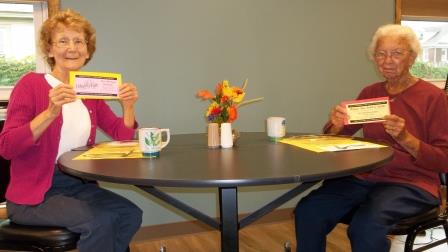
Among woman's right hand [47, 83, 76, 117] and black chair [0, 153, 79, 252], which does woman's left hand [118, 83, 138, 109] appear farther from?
black chair [0, 153, 79, 252]

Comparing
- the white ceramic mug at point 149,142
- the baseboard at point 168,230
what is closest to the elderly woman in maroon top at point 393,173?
the white ceramic mug at point 149,142

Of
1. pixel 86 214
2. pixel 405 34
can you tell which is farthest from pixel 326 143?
pixel 86 214

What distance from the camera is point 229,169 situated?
3.55 feet

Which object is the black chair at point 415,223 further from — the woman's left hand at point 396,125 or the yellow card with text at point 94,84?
the yellow card with text at point 94,84

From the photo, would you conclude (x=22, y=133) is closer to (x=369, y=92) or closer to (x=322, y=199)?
(x=322, y=199)

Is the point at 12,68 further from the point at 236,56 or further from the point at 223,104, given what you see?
the point at 223,104

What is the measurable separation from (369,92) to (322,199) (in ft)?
2.02

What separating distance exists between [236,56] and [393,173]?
1402 mm

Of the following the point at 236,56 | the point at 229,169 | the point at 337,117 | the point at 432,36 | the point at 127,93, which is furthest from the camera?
the point at 432,36

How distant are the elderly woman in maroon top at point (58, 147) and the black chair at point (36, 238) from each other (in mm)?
23

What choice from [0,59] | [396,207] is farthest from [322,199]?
[0,59]

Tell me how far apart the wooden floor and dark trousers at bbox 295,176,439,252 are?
90 cm

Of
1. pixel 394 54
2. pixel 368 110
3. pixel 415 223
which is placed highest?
pixel 394 54

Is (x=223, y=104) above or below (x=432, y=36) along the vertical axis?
below
